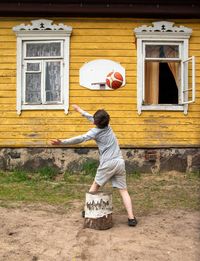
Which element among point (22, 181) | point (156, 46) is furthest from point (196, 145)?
point (22, 181)

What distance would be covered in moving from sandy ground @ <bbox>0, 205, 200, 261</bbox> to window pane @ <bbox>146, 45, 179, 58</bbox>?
477cm

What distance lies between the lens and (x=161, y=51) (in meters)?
10.3

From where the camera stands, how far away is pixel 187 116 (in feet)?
33.7

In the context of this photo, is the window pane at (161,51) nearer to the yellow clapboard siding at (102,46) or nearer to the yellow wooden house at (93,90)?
the yellow wooden house at (93,90)

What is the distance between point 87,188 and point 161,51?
3921 mm

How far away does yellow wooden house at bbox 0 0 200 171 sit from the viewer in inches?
398

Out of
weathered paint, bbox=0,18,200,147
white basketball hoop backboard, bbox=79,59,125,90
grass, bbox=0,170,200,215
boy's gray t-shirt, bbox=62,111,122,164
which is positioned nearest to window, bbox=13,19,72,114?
weathered paint, bbox=0,18,200,147

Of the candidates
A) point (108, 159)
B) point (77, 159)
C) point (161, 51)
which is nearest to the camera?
point (108, 159)

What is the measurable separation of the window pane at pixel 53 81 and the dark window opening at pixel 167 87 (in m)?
2.55

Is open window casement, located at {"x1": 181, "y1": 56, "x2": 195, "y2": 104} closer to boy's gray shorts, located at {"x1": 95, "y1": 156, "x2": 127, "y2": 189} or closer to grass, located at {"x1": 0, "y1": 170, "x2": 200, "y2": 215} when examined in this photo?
grass, located at {"x1": 0, "y1": 170, "x2": 200, "y2": 215}

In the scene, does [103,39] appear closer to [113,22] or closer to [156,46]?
[113,22]

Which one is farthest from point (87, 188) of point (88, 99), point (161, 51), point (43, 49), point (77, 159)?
point (161, 51)

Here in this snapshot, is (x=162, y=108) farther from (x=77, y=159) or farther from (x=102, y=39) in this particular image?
(x=77, y=159)

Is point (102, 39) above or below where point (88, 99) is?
above
